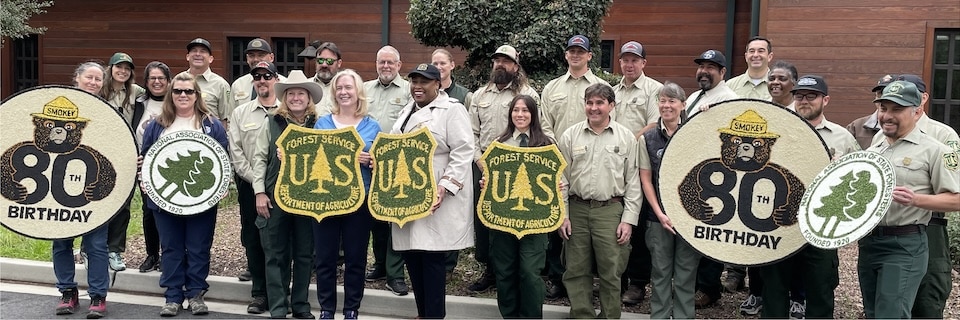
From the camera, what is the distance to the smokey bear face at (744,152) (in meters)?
4.87

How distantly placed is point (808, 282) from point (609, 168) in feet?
4.79

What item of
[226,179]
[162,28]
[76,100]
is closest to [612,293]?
[226,179]

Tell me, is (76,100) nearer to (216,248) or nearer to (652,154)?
(216,248)

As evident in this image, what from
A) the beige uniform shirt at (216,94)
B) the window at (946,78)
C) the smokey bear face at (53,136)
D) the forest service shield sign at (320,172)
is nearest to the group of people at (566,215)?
the forest service shield sign at (320,172)

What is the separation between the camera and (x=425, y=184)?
17.0 ft

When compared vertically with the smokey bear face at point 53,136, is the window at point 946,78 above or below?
above

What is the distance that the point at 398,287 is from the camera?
6273 millimetres

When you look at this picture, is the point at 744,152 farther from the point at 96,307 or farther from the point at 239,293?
the point at 96,307

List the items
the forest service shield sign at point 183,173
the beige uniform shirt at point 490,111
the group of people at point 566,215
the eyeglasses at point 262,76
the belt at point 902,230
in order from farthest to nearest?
the beige uniform shirt at point 490,111 → the eyeglasses at point 262,76 → the forest service shield sign at point 183,173 → the group of people at point 566,215 → the belt at point 902,230

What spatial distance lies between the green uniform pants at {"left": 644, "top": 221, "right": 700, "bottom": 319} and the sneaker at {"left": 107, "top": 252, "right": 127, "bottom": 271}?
4.42 m

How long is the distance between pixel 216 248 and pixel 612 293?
4.21 meters

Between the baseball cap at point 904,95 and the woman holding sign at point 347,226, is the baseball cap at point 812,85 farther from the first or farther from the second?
the woman holding sign at point 347,226

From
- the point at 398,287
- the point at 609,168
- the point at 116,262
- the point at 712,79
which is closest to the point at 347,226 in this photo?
the point at 398,287

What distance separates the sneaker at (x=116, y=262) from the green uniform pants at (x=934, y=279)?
5.96 metres
